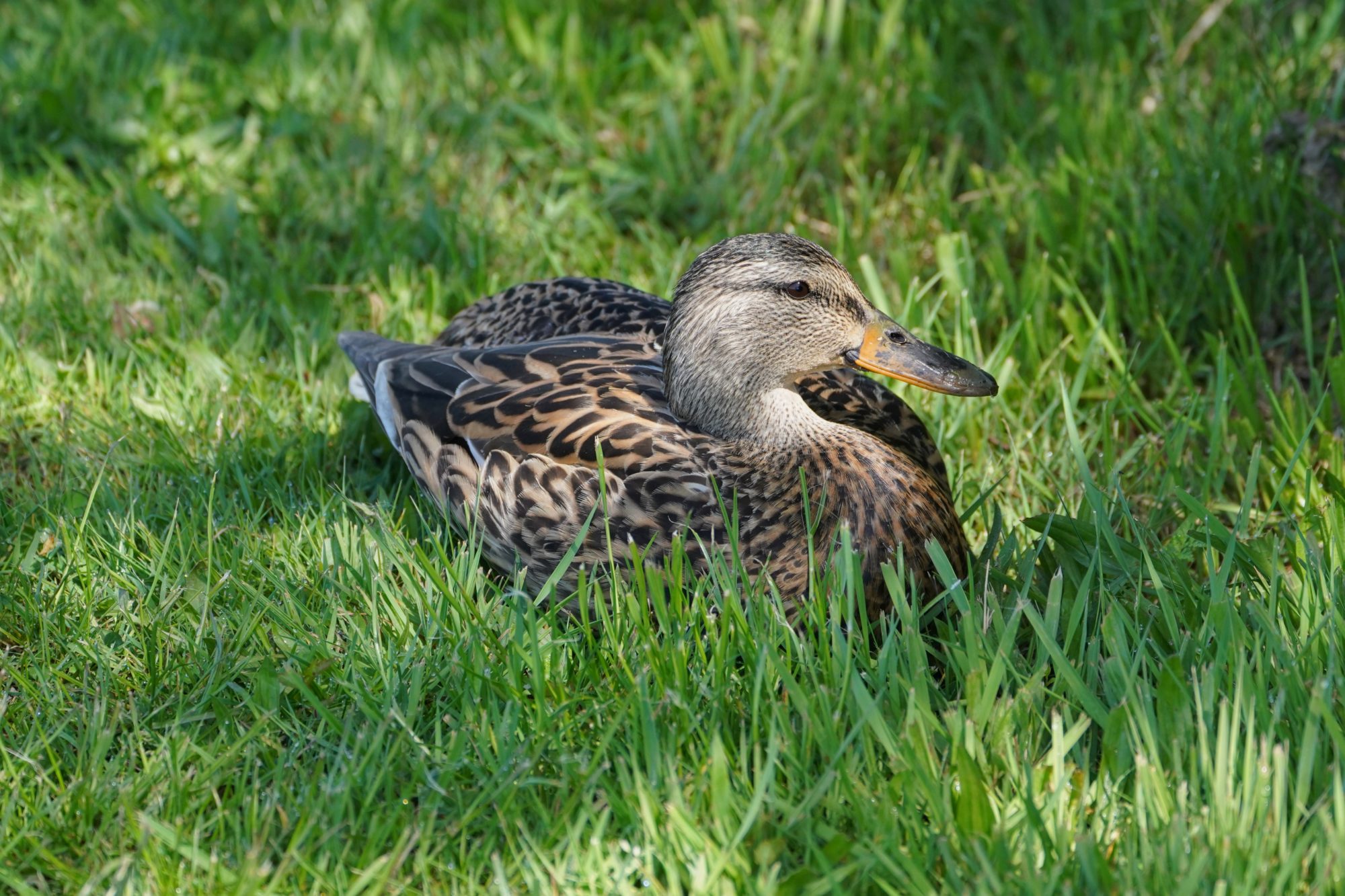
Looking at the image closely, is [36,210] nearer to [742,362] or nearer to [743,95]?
[743,95]

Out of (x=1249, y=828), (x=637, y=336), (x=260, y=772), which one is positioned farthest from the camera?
(x=637, y=336)

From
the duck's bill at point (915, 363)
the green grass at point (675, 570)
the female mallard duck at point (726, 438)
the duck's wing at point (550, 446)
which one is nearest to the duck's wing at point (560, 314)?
the duck's wing at point (550, 446)

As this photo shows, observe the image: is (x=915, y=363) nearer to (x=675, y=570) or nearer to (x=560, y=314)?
(x=675, y=570)

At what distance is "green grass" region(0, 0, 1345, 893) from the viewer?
8.10 ft

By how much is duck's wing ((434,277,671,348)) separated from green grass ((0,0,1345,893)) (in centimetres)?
47

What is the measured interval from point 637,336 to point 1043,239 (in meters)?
1.58

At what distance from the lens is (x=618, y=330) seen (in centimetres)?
398

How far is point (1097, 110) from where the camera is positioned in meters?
5.31

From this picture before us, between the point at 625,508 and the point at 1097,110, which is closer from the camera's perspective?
the point at 625,508

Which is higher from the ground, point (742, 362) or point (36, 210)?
point (742, 362)

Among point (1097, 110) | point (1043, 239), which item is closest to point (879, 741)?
point (1043, 239)

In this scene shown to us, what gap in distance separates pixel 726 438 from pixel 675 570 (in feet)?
1.68

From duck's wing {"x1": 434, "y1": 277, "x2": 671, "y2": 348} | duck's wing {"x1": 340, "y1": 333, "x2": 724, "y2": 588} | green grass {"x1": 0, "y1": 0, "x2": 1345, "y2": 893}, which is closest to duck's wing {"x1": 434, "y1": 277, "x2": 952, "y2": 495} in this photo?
duck's wing {"x1": 434, "y1": 277, "x2": 671, "y2": 348}

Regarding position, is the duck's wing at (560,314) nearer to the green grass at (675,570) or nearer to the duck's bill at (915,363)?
the green grass at (675,570)
